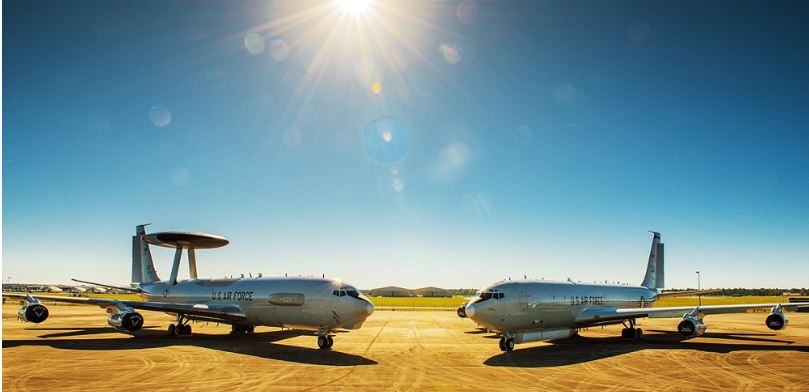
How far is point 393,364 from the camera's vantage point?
2623 centimetres

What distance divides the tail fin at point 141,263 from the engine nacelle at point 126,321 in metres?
20.9

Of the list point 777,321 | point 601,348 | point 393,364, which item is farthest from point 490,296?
point 777,321

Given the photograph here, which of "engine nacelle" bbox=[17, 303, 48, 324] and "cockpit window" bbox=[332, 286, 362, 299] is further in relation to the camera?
"engine nacelle" bbox=[17, 303, 48, 324]

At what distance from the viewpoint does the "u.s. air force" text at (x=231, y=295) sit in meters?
38.5

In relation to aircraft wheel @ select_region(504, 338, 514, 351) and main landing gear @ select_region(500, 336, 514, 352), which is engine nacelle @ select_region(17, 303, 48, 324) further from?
aircraft wheel @ select_region(504, 338, 514, 351)

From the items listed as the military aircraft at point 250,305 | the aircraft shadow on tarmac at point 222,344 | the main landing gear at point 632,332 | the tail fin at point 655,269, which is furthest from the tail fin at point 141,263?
the tail fin at point 655,269

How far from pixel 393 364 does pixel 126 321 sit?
79.5ft

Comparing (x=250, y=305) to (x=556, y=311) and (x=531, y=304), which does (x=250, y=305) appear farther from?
(x=556, y=311)

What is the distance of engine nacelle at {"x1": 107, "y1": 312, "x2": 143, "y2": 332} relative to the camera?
3751 centimetres

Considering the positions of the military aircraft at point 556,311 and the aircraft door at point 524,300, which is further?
the aircraft door at point 524,300

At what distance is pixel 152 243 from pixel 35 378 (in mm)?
38932

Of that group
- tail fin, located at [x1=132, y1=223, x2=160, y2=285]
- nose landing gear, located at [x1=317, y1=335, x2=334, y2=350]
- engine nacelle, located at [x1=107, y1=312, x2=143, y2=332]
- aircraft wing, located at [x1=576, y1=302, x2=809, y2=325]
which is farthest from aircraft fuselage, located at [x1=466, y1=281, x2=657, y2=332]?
tail fin, located at [x1=132, y1=223, x2=160, y2=285]

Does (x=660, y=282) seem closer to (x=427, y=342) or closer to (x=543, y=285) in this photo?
(x=543, y=285)

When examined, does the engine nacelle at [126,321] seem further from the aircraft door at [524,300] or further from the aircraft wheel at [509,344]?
the aircraft door at [524,300]
